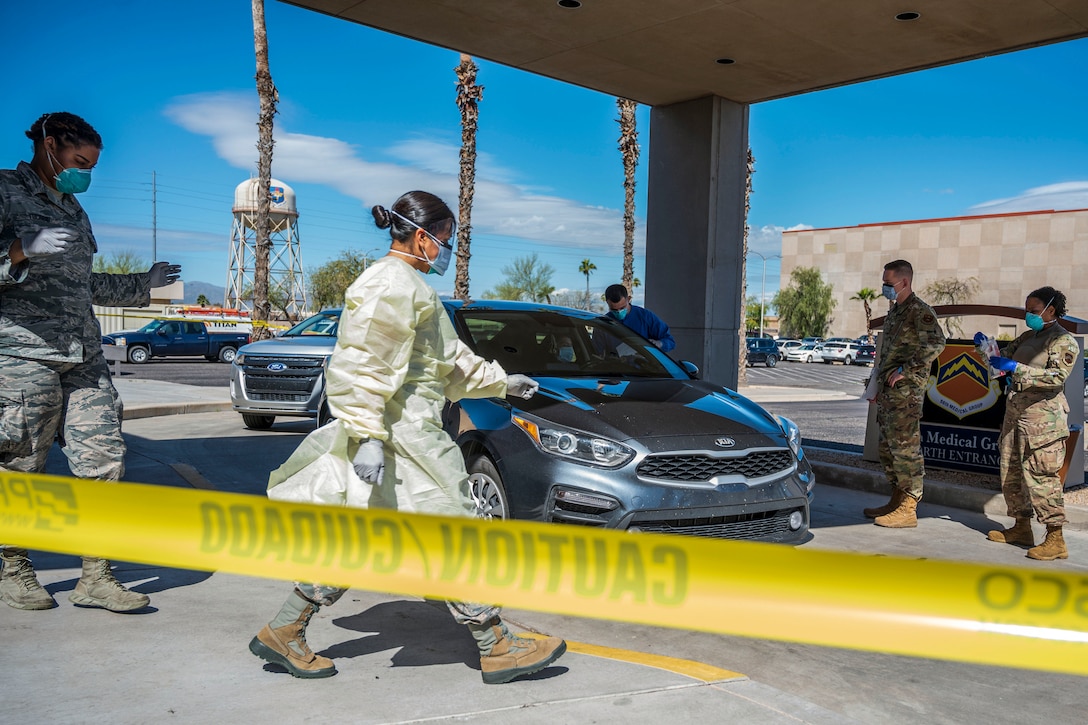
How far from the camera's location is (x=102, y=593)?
13.7ft

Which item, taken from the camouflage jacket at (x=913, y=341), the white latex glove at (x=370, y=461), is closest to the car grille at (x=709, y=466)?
the white latex glove at (x=370, y=461)

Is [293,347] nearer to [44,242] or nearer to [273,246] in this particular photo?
[44,242]

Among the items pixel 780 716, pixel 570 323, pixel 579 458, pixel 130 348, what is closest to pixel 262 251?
pixel 130 348

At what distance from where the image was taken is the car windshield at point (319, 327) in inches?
462

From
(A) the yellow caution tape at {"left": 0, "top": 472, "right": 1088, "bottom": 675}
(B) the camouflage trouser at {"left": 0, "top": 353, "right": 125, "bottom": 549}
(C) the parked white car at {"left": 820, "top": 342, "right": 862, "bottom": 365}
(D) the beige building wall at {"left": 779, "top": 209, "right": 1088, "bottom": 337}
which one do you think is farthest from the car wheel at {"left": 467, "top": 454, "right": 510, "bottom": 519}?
(D) the beige building wall at {"left": 779, "top": 209, "right": 1088, "bottom": 337}

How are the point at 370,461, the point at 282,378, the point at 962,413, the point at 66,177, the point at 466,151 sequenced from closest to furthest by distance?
the point at 370,461
the point at 66,177
the point at 962,413
the point at 282,378
the point at 466,151

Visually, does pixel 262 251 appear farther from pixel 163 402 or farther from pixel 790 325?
pixel 790 325

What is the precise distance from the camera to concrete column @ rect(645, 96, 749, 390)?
32.4ft

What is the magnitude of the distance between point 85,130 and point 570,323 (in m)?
3.28

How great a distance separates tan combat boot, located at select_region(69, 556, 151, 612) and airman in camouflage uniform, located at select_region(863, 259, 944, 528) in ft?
16.8

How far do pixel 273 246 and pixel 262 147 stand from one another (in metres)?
39.2

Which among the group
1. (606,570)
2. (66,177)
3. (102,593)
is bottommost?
(102,593)

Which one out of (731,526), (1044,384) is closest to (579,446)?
(731,526)

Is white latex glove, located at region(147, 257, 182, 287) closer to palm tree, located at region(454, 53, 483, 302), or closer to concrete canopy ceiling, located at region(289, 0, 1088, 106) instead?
concrete canopy ceiling, located at region(289, 0, 1088, 106)
